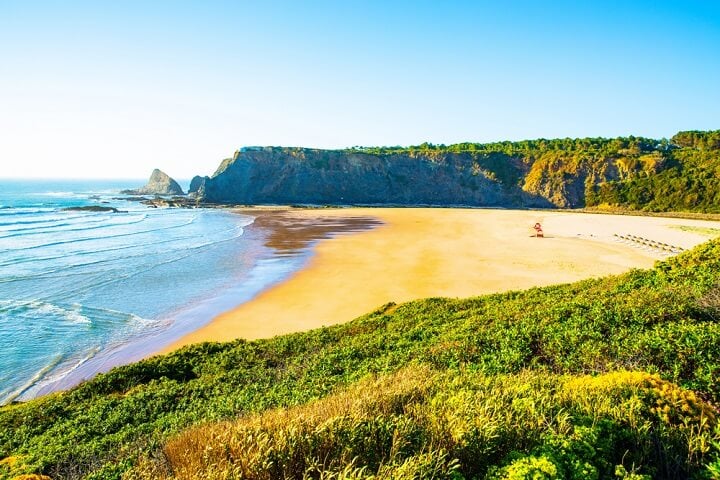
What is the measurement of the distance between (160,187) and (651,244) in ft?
402

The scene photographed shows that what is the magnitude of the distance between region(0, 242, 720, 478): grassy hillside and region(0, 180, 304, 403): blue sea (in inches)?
250

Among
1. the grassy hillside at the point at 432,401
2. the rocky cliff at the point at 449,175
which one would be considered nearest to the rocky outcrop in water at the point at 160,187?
the rocky cliff at the point at 449,175

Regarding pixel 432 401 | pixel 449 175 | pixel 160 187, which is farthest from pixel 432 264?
pixel 160 187

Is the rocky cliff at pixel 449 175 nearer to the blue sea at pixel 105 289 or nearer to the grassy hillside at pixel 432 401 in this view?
the blue sea at pixel 105 289

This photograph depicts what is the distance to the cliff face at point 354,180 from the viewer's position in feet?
308

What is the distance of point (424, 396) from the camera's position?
5.59m

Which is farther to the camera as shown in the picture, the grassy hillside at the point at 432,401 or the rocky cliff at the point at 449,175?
the rocky cliff at the point at 449,175

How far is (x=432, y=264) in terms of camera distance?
1226 inches

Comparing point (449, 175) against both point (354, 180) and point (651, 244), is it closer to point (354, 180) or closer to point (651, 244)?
point (354, 180)

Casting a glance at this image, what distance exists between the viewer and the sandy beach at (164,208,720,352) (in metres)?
20.8

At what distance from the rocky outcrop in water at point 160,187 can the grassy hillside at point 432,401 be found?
119680 mm

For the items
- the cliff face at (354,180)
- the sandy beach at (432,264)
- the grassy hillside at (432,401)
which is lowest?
the sandy beach at (432,264)

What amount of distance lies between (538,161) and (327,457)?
104051 mm

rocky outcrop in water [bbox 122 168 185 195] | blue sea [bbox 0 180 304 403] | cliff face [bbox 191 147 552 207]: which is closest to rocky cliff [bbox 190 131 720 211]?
cliff face [bbox 191 147 552 207]
